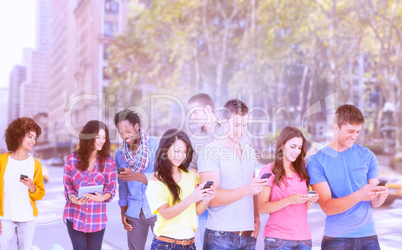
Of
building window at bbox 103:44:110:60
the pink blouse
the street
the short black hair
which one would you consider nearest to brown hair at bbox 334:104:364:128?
the pink blouse

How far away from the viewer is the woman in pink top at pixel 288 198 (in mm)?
2639

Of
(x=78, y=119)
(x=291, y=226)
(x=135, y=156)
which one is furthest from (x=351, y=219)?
(x=78, y=119)

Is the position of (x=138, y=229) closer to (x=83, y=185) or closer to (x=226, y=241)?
(x=83, y=185)

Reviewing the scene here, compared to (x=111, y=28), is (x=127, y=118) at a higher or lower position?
lower

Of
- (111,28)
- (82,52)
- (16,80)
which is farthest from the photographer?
(16,80)

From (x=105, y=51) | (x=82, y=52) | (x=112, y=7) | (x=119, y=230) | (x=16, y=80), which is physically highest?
(x=112, y=7)

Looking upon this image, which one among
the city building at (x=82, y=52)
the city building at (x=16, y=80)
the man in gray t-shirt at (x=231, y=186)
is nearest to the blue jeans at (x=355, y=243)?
the man in gray t-shirt at (x=231, y=186)

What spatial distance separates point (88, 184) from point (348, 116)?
2005 mm

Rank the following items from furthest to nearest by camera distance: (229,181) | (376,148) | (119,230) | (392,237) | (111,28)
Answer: (111,28)
(376,148)
(119,230)
(392,237)
(229,181)

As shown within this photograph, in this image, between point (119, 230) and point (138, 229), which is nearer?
point (138, 229)

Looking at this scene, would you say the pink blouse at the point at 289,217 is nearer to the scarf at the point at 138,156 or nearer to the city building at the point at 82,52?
the scarf at the point at 138,156

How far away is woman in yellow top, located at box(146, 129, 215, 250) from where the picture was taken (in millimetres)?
2570

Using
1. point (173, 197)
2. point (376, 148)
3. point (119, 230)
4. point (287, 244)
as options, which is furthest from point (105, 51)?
point (287, 244)

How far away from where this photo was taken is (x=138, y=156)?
3.61 metres
